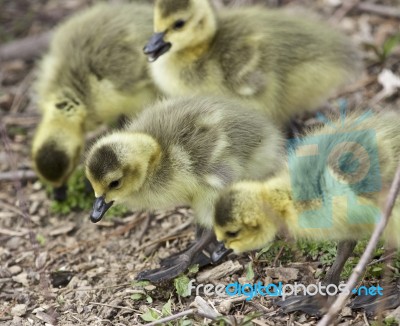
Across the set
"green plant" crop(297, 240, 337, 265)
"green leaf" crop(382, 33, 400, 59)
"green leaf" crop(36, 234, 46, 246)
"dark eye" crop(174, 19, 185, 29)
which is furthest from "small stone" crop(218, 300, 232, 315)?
"green leaf" crop(382, 33, 400, 59)

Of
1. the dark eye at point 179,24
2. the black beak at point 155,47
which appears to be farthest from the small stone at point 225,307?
the dark eye at point 179,24

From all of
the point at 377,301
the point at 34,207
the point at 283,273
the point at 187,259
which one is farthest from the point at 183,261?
the point at 34,207

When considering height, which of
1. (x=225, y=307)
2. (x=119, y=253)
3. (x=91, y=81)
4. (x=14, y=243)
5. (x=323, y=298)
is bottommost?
(x=14, y=243)

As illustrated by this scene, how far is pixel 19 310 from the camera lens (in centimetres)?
270

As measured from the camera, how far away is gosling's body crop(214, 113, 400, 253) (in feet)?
7.11

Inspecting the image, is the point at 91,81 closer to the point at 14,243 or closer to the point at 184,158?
the point at 14,243

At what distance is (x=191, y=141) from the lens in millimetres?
2596

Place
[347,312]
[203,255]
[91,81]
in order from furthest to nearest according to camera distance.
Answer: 1. [91,81]
2. [203,255]
3. [347,312]

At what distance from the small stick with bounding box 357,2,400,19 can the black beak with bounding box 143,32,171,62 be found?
5.36 ft

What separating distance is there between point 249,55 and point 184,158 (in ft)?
2.29

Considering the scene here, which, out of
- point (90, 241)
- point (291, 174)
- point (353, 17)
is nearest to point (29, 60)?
point (90, 241)

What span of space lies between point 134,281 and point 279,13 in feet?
4.71

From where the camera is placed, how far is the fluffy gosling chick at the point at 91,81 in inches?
130

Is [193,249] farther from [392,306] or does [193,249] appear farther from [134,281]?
[392,306]
